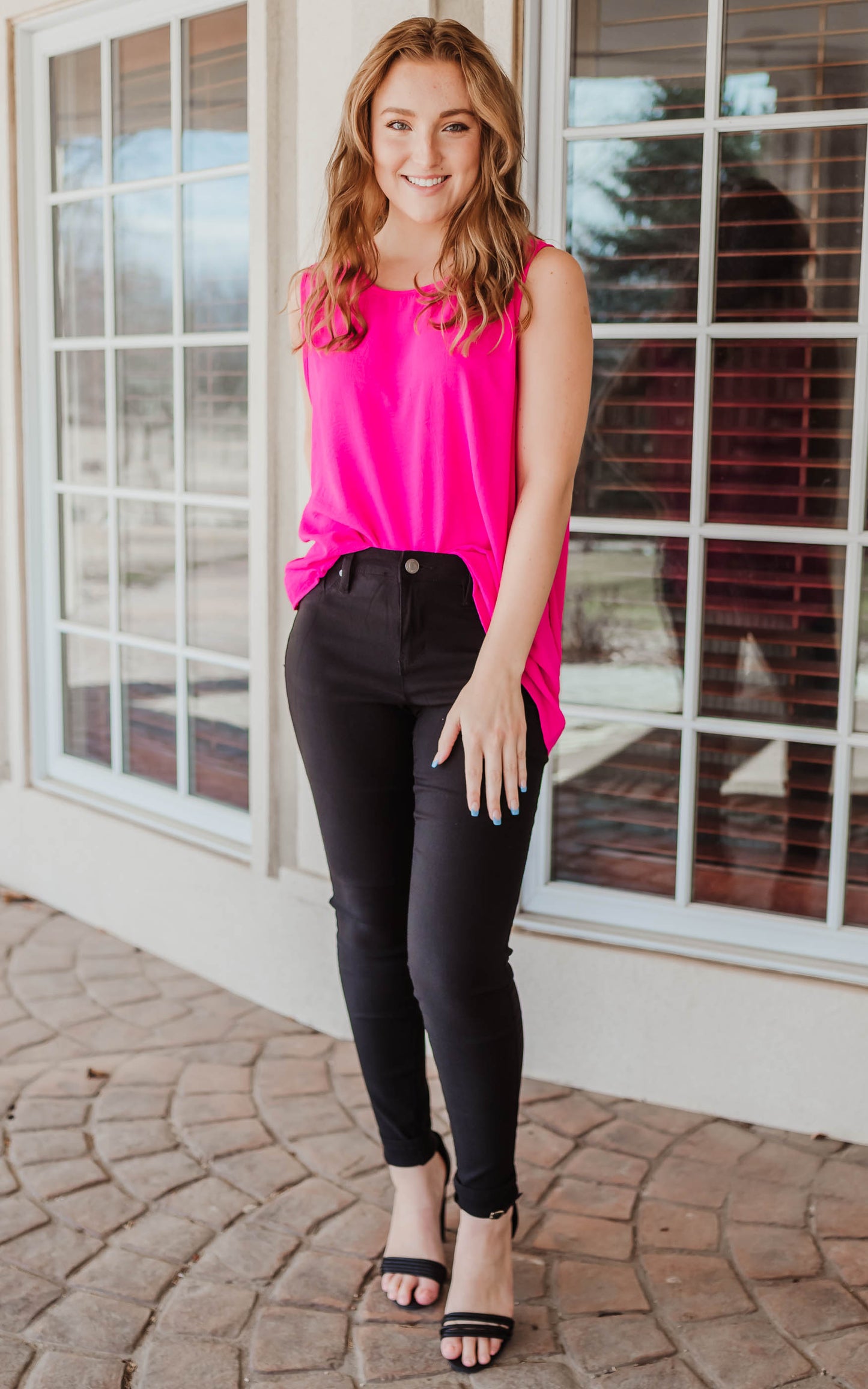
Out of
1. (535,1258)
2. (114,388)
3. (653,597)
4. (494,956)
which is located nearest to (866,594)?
(653,597)

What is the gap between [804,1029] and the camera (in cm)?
273

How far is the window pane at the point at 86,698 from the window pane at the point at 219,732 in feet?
1.39

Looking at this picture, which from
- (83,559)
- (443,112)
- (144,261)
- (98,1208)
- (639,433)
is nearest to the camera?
(443,112)

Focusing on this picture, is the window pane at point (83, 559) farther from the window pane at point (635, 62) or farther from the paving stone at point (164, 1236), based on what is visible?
the paving stone at point (164, 1236)

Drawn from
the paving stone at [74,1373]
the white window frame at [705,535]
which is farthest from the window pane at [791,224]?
the paving stone at [74,1373]

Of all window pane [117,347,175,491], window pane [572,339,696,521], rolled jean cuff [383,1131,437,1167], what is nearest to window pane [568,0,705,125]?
window pane [572,339,696,521]

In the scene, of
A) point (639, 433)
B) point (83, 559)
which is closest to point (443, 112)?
point (639, 433)

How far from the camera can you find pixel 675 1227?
239cm

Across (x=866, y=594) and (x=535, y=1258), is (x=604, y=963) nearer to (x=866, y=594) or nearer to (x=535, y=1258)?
(x=535, y=1258)

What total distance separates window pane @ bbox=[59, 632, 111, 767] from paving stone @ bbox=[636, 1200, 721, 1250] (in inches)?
87.5

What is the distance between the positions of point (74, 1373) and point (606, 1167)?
108cm

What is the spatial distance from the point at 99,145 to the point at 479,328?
2374mm

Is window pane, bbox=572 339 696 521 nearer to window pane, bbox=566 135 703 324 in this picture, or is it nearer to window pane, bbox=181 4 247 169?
window pane, bbox=566 135 703 324

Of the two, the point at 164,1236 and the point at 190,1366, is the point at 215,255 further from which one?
the point at 190,1366
